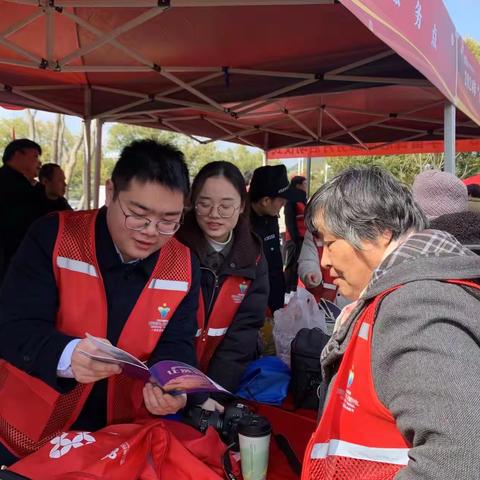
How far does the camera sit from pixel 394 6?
79.5 inches

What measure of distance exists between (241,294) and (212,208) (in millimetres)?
397

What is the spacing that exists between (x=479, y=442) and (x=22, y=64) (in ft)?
12.7

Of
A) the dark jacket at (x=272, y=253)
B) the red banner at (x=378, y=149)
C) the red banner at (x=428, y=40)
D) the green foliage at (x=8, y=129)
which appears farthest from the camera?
→ the green foliage at (x=8, y=129)

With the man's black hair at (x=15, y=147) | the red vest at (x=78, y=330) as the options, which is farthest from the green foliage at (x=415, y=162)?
the red vest at (x=78, y=330)

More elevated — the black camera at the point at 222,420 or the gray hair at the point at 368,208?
the gray hair at the point at 368,208

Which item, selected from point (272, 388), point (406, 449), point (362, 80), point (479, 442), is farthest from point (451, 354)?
point (362, 80)

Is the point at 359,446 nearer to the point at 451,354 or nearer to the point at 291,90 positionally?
the point at 451,354

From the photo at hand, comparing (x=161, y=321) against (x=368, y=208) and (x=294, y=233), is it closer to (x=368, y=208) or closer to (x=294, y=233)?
(x=368, y=208)

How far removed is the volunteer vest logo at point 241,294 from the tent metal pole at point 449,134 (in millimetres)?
2373

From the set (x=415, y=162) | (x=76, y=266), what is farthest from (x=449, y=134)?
(x=415, y=162)

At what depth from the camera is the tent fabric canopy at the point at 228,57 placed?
9.37ft

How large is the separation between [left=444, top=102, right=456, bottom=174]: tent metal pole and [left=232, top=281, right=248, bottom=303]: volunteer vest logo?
2.37 m

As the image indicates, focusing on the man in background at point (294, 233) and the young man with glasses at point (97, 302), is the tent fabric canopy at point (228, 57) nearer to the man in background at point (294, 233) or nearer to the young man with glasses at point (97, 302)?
the young man with glasses at point (97, 302)

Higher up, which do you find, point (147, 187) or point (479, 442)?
point (147, 187)
